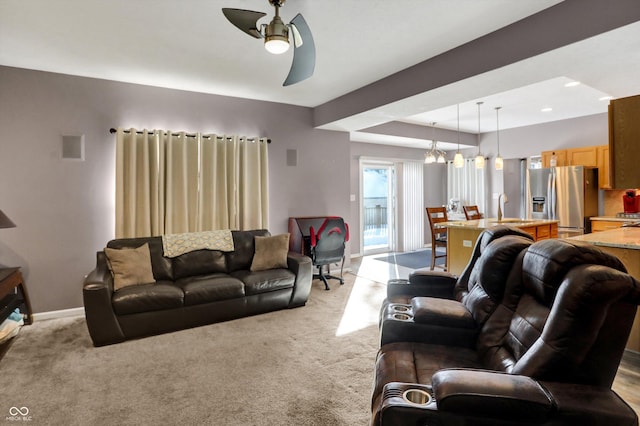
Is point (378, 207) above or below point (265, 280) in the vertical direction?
above

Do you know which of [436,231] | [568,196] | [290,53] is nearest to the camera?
[290,53]

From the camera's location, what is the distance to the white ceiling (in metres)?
2.52

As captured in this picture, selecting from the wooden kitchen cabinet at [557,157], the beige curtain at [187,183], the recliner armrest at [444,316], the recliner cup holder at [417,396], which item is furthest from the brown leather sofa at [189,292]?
the wooden kitchen cabinet at [557,157]

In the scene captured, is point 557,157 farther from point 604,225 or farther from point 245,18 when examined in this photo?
point 245,18

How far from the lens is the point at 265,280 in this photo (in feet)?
12.5

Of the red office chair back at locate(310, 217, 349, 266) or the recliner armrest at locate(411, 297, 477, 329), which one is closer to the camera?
the recliner armrest at locate(411, 297, 477, 329)

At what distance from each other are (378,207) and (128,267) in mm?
5466

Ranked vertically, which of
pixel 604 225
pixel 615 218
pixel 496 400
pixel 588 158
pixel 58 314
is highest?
pixel 588 158

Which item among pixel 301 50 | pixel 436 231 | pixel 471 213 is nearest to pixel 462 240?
pixel 436 231

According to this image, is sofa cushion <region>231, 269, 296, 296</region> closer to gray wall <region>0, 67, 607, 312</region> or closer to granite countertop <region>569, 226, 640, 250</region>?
gray wall <region>0, 67, 607, 312</region>

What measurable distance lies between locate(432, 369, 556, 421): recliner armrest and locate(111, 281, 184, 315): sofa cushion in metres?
2.80

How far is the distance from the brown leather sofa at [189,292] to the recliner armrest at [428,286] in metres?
1.60

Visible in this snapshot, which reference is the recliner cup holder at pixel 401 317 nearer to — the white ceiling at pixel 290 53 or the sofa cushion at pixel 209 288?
the sofa cushion at pixel 209 288

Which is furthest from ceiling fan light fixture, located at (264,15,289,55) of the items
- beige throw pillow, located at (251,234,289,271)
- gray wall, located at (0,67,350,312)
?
gray wall, located at (0,67,350,312)
